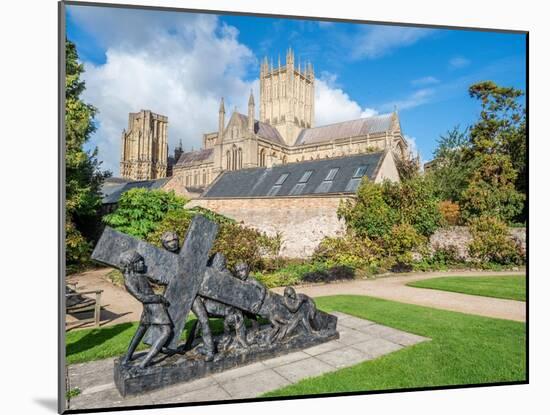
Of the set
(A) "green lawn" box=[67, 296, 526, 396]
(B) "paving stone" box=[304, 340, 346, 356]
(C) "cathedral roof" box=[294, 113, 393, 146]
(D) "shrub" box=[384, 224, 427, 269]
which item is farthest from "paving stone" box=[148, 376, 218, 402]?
(C) "cathedral roof" box=[294, 113, 393, 146]

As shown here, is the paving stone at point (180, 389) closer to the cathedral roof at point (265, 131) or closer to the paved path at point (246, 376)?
the paved path at point (246, 376)

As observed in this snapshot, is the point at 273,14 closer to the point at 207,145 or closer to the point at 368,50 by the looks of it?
the point at 368,50

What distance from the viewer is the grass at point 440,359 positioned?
414cm

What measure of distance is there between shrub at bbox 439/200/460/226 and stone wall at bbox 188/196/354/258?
10.7 feet

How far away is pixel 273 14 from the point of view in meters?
4.66

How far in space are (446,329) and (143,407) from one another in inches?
177

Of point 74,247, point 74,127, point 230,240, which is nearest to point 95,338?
point 74,127

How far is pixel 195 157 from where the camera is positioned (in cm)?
4844

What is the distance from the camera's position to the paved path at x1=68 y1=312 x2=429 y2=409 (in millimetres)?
3553

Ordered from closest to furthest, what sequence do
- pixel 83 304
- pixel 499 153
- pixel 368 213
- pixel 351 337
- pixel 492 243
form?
pixel 351 337, pixel 83 304, pixel 499 153, pixel 492 243, pixel 368 213

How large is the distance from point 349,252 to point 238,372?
7.99 meters

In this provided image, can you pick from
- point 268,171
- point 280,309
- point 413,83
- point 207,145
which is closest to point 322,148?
point 268,171

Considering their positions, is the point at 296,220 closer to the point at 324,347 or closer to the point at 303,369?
the point at 324,347

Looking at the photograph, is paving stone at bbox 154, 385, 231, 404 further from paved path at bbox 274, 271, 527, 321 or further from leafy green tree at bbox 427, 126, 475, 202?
leafy green tree at bbox 427, 126, 475, 202
